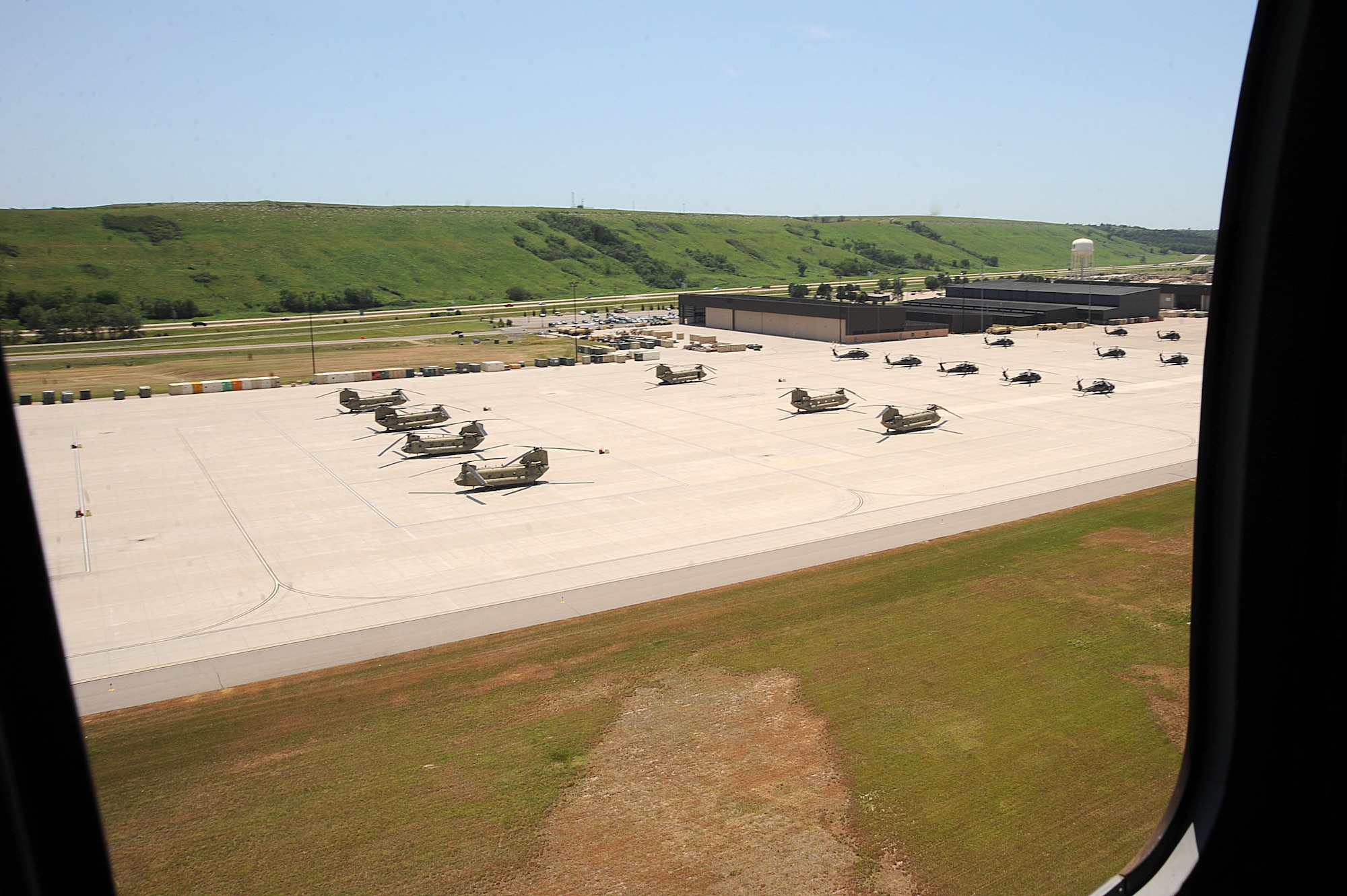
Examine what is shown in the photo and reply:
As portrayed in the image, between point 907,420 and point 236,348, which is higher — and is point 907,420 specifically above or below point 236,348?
below

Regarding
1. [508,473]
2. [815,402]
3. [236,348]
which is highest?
[236,348]

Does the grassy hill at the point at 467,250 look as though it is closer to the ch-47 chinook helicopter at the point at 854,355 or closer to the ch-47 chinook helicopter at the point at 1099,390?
the ch-47 chinook helicopter at the point at 1099,390


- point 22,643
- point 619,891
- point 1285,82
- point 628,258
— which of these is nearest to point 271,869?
point 619,891

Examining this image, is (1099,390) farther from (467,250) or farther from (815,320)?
(467,250)

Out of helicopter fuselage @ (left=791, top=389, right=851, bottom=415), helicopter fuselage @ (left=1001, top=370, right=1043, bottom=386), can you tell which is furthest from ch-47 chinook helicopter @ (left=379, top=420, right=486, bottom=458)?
helicopter fuselage @ (left=1001, top=370, right=1043, bottom=386)

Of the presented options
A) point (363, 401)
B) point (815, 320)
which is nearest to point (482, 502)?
point (363, 401)

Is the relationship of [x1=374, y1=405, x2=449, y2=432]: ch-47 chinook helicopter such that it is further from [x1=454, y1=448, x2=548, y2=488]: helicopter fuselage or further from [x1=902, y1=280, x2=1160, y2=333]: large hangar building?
[x1=902, y1=280, x2=1160, y2=333]: large hangar building

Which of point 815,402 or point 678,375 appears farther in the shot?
point 678,375

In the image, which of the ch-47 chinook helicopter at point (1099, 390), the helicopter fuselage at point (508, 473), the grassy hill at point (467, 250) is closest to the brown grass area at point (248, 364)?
the grassy hill at point (467, 250)
